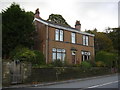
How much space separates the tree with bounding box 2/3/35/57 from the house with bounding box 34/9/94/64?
2.09 metres

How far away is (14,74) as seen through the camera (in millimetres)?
19906

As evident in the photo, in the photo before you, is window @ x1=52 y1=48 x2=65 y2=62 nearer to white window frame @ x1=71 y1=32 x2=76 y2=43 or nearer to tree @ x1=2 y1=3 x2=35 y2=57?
white window frame @ x1=71 y1=32 x2=76 y2=43

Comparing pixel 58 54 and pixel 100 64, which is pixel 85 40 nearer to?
pixel 100 64

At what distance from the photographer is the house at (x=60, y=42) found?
31.4 m

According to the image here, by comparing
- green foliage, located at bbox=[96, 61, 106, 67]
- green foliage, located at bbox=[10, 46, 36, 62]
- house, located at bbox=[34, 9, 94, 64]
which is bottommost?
green foliage, located at bbox=[96, 61, 106, 67]

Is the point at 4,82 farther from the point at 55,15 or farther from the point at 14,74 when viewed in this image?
the point at 55,15

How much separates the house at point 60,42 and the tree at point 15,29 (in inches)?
82.2

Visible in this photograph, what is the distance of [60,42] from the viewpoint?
33188 millimetres

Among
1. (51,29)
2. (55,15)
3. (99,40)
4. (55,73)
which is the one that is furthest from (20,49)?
(55,15)

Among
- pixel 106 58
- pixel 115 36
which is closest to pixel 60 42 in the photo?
pixel 106 58

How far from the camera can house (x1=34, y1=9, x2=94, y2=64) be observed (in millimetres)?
31406

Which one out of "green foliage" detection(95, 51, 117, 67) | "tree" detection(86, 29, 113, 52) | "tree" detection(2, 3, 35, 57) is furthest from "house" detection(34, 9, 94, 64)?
"tree" detection(86, 29, 113, 52)

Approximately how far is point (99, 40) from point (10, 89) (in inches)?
1434

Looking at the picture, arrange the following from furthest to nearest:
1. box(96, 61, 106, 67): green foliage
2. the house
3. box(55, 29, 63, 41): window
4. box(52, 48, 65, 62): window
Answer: box(96, 61, 106, 67): green foliage < box(55, 29, 63, 41): window < box(52, 48, 65, 62): window < the house
